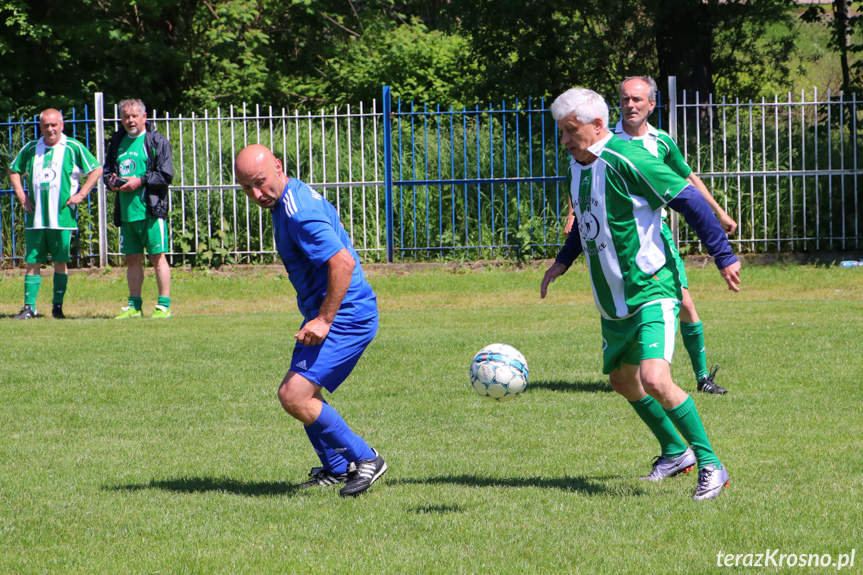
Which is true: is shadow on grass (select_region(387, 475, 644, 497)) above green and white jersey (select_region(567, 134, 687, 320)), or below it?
below

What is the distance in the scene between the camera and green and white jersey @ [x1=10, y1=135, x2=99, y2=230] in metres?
11.8

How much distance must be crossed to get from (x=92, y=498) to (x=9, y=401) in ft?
8.99

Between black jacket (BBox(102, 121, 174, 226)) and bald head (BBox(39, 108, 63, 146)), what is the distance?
83 cm

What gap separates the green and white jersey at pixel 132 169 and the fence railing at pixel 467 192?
3931 mm

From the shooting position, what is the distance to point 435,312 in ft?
40.2

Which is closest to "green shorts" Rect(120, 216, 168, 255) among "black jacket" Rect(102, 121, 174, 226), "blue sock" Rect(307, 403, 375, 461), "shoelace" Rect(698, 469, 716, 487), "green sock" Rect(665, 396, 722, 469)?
"black jacket" Rect(102, 121, 174, 226)

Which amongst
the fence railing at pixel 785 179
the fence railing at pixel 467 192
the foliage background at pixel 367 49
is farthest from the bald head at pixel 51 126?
the foliage background at pixel 367 49

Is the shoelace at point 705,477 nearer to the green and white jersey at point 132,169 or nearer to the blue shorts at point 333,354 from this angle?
the blue shorts at point 333,354

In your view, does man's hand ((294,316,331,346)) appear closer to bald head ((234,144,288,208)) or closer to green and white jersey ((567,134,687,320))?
bald head ((234,144,288,208))

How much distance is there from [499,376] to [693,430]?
1.01 m

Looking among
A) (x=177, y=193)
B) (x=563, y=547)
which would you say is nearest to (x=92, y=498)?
(x=563, y=547)

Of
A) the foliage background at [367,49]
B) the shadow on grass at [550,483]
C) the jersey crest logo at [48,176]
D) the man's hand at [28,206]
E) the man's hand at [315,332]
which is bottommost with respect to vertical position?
the shadow on grass at [550,483]

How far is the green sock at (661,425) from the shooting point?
5152 millimetres

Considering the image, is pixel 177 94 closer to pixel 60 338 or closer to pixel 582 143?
pixel 60 338
